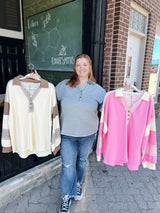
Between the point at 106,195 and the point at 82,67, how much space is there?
79.9 inches

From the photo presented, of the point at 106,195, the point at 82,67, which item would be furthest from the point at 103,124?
the point at 106,195

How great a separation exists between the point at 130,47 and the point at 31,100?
3.30 m

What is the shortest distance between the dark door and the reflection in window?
3192mm

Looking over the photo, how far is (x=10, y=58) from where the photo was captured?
4531 millimetres

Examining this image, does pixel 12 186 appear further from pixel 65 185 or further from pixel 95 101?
pixel 95 101

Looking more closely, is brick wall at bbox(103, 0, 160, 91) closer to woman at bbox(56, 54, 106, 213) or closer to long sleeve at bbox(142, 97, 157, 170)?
woman at bbox(56, 54, 106, 213)

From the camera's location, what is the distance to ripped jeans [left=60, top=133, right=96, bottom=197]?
192 centimetres

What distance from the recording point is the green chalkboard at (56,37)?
318 cm

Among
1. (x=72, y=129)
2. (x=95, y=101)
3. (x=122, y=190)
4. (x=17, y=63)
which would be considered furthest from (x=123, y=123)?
(x=17, y=63)

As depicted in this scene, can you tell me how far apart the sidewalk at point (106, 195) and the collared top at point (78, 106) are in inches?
46.4

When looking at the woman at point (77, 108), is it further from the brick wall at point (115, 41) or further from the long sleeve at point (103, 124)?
the brick wall at point (115, 41)

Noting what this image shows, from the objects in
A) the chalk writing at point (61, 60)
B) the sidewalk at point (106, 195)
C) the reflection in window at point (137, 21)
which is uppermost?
the reflection in window at point (137, 21)

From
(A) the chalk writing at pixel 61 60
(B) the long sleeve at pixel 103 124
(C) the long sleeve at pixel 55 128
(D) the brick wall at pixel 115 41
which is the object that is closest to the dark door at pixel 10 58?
(A) the chalk writing at pixel 61 60

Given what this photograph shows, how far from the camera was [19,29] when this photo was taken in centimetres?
451
